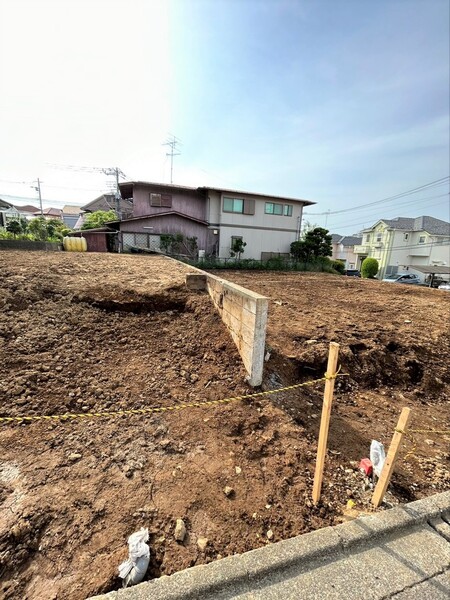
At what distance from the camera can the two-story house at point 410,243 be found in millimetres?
28891

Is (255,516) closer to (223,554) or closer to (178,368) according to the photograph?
(223,554)

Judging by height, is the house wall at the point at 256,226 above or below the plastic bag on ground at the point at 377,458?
above

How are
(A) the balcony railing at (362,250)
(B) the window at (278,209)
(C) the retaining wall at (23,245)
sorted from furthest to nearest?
(A) the balcony railing at (362,250)
(B) the window at (278,209)
(C) the retaining wall at (23,245)

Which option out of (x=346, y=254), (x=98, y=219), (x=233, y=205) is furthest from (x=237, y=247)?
(x=346, y=254)

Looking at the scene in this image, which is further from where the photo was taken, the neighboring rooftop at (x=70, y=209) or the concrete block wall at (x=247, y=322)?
the neighboring rooftop at (x=70, y=209)

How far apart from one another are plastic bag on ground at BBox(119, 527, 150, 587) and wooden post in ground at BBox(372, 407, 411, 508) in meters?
1.43

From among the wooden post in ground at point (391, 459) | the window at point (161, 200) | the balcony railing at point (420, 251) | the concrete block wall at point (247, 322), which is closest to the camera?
the wooden post in ground at point (391, 459)

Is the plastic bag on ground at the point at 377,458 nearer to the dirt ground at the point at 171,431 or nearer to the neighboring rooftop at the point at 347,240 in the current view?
the dirt ground at the point at 171,431

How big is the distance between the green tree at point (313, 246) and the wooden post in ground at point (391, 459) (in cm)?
1774

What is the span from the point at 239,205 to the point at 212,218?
1.98 meters

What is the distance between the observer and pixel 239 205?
17703 mm

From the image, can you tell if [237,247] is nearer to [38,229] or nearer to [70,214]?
[38,229]

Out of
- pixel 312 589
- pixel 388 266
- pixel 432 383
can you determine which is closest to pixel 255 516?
pixel 312 589

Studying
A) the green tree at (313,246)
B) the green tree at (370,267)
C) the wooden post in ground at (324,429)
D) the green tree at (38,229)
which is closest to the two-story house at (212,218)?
the green tree at (313,246)
